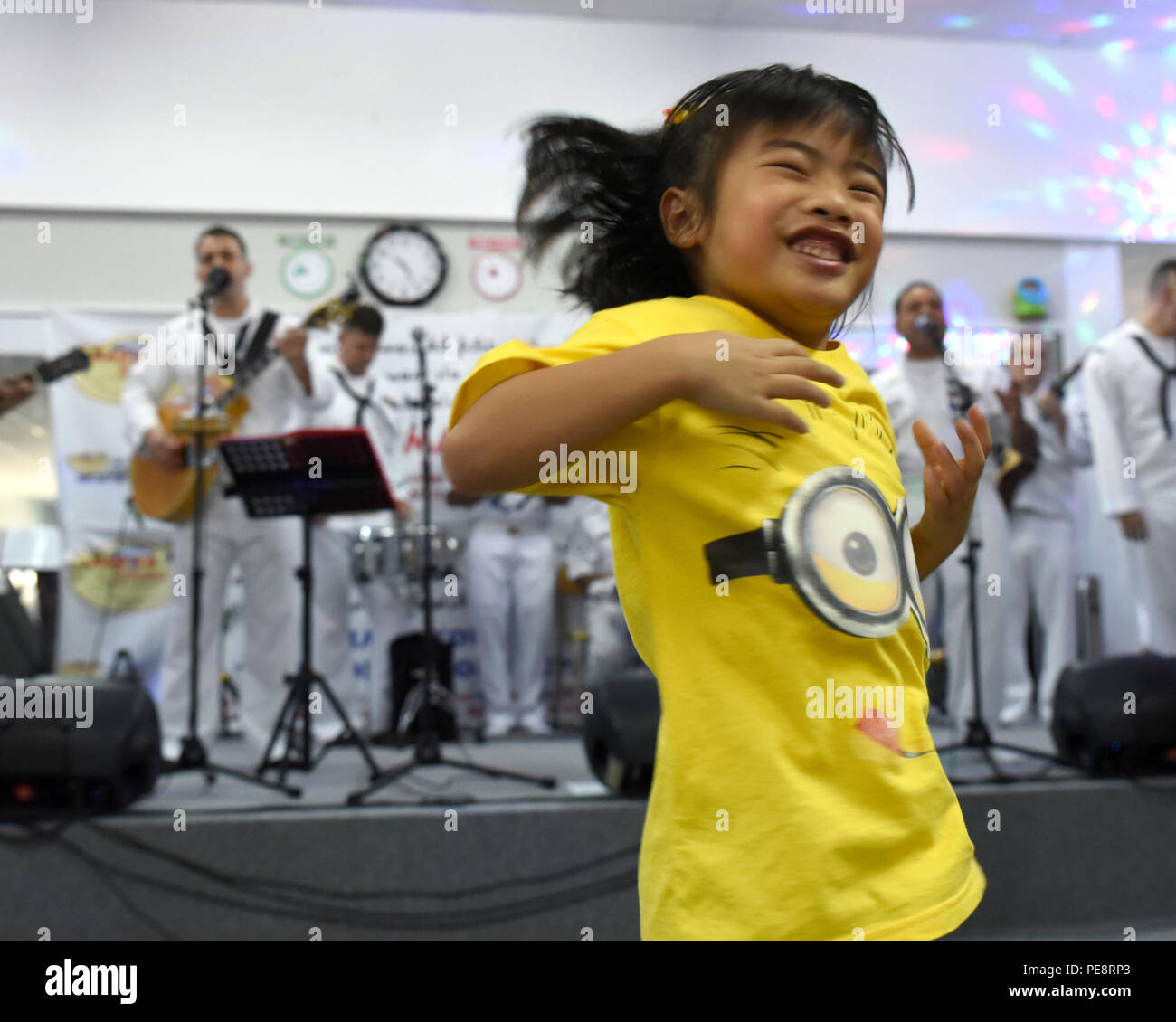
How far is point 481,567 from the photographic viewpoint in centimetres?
522

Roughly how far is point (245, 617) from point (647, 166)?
3365 mm

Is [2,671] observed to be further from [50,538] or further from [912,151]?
[912,151]

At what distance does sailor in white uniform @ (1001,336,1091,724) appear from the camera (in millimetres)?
5258

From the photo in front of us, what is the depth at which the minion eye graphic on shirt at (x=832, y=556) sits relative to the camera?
0.87 m

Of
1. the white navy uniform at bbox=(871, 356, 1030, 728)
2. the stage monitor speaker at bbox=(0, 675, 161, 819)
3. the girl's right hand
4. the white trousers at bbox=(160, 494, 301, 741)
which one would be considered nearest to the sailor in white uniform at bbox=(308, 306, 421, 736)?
the white trousers at bbox=(160, 494, 301, 741)

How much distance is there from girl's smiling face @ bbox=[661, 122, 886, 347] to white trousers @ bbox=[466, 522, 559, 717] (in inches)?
170

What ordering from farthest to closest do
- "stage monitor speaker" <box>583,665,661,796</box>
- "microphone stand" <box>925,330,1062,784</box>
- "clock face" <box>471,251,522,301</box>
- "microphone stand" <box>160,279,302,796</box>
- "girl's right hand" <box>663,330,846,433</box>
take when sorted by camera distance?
"clock face" <box>471,251,522,301</box>, "microphone stand" <box>925,330,1062,784</box>, "microphone stand" <box>160,279,302,796</box>, "stage monitor speaker" <box>583,665,661,796</box>, "girl's right hand" <box>663,330,846,433</box>

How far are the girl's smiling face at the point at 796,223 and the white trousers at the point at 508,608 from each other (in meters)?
4.32

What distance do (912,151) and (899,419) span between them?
117 inches

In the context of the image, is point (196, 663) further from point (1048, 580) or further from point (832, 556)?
point (1048, 580)

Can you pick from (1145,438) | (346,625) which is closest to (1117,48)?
(1145,438)

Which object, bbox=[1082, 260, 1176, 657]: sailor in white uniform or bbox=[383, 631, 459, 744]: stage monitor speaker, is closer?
bbox=[1082, 260, 1176, 657]: sailor in white uniform

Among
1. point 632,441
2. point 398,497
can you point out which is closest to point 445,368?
point 398,497

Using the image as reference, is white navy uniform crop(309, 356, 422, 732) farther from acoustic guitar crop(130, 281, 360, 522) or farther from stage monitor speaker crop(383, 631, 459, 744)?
acoustic guitar crop(130, 281, 360, 522)
